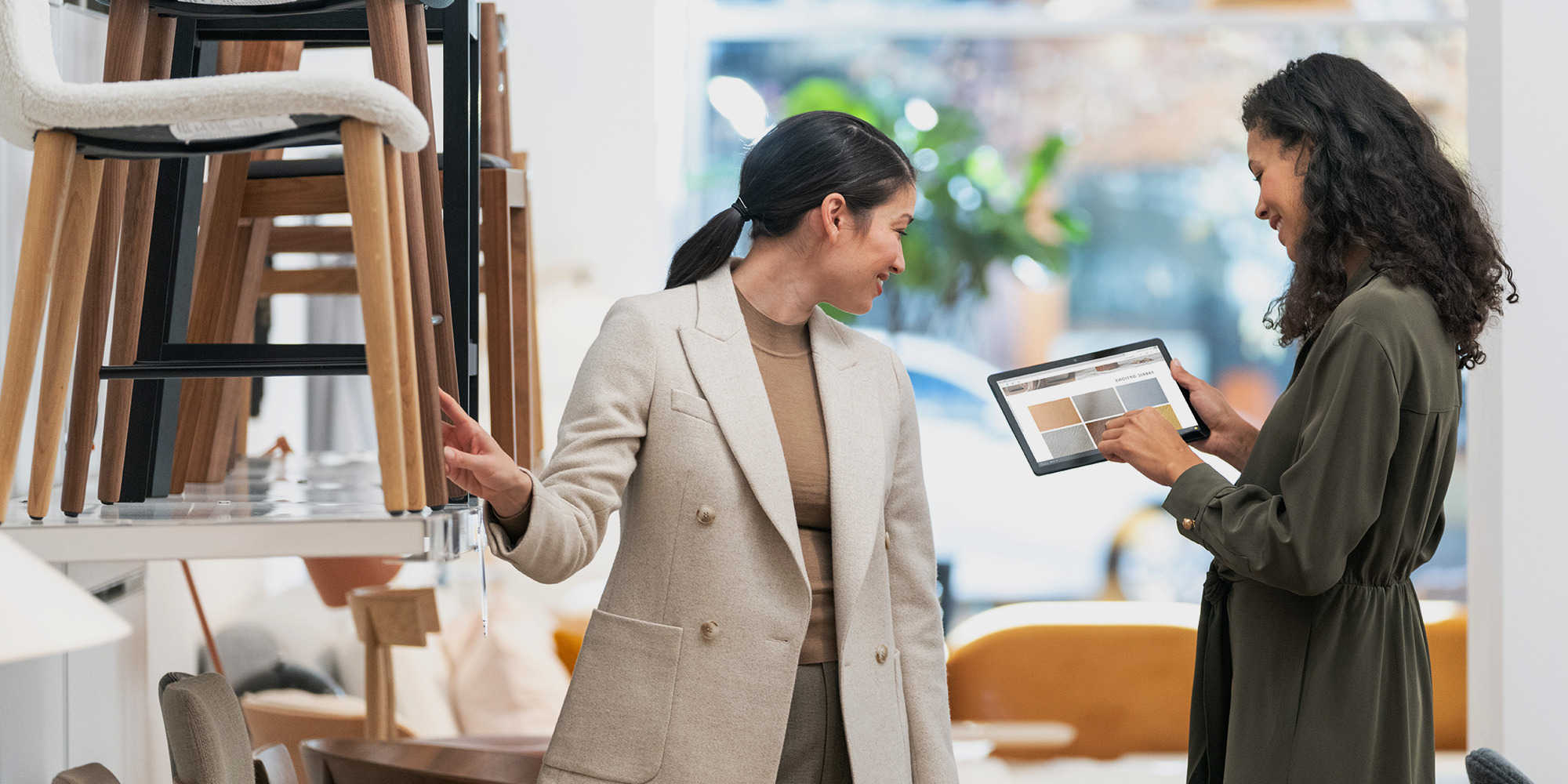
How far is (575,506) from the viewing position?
1.27 m

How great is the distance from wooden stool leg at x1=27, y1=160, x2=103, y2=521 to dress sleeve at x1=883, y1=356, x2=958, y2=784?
0.92 metres

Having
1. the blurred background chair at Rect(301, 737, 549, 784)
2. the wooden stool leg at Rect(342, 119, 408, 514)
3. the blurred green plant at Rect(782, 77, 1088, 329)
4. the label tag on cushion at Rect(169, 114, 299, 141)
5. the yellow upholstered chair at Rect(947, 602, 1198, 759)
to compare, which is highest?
the blurred green plant at Rect(782, 77, 1088, 329)

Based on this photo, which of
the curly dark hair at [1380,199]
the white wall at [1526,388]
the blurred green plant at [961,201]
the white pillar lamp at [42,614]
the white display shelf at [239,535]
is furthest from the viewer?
the blurred green plant at [961,201]

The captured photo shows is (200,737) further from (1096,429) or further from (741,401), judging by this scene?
(1096,429)

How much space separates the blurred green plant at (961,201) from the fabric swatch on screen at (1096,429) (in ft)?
8.71

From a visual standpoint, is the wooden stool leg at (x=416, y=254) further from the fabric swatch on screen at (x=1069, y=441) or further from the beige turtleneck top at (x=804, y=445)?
the fabric swatch on screen at (x=1069, y=441)

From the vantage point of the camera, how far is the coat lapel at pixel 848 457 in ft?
4.42

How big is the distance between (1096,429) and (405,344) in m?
1.02

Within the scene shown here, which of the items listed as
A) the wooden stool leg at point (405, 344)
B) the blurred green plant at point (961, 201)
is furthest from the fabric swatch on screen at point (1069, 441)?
the blurred green plant at point (961, 201)

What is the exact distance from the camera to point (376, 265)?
3.60 ft

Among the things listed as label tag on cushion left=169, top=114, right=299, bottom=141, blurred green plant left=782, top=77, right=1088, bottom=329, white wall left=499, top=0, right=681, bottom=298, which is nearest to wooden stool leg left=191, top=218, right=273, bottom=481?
label tag on cushion left=169, top=114, right=299, bottom=141

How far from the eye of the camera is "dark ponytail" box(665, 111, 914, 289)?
144cm

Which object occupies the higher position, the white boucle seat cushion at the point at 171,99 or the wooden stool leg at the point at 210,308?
the white boucle seat cushion at the point at 171,99

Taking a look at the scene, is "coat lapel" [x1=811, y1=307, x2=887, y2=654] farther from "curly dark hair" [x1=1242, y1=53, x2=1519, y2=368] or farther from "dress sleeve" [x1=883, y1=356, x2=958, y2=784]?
"curly dark hair" [x1=1242, y1=53, x2=1519, y2=368]
